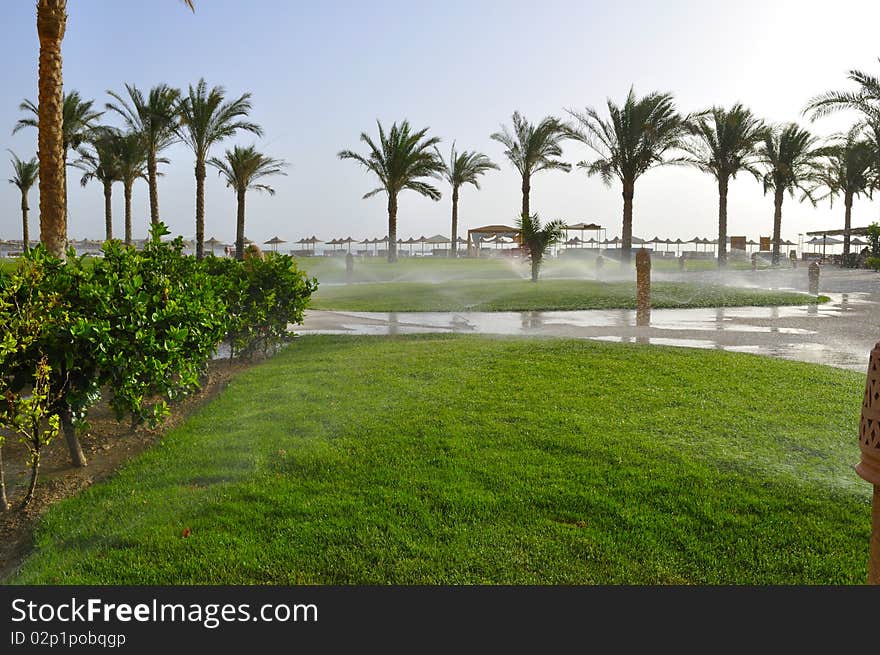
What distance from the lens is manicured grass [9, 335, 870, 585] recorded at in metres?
3.46

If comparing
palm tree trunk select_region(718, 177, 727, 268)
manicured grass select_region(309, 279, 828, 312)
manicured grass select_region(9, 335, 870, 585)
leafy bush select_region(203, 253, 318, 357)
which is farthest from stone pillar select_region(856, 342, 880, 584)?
palm tree trunk select_region(718, 177, 727, 268)

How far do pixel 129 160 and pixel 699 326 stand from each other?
35019 millimetres

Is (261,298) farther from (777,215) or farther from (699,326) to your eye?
(777,215)

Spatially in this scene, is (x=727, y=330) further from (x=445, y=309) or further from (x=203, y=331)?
(x=203, y=331)

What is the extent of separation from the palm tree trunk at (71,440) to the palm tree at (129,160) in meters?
31.9

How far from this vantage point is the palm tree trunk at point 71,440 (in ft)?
17.4

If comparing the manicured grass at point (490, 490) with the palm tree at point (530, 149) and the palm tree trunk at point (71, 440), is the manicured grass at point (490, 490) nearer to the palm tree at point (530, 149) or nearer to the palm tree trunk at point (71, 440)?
the palm tree trunk at point (71, 440)

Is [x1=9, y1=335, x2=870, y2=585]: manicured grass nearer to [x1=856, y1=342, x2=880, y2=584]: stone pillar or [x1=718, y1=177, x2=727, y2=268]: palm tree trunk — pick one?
[x1=856, y1=342, x2=880, y2=584]: stone pillar

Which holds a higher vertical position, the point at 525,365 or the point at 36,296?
the point at 36,296

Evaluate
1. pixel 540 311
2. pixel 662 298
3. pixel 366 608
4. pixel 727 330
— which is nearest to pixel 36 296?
pixel 366 608

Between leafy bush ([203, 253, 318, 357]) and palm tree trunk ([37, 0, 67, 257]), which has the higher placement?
palm tree trunk ([37, 0, 67, 257])

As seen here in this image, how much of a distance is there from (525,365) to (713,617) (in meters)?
6.10

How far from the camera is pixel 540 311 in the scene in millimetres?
16594

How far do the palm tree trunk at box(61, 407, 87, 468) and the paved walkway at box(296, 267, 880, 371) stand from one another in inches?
277
